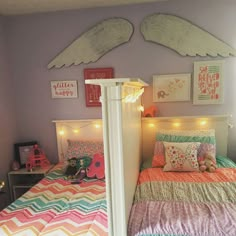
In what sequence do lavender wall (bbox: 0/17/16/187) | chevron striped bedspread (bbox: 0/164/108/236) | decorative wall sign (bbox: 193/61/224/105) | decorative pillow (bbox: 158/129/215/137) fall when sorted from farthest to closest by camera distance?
lavender wall (bbox: 0/17/16/187) → decorative wall sign (bbox: 193/61/224/105) → decorative pillow (bbox: 158/129/215/137) → chevron striped bedspread (bbox: 0/164/108/236)

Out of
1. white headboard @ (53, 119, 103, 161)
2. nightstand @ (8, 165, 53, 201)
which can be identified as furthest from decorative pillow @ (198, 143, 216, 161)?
nightstand @ (8, 165, 53, 201)

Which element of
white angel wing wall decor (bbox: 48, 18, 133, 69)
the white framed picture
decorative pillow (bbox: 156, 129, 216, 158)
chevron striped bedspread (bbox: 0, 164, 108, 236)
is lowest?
chevron striped bedspread (bbox: 0, 164, 108, 236)

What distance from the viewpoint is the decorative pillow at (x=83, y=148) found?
2.52m

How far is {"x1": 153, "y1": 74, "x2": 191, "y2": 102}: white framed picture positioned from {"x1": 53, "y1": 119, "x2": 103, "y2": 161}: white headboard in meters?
0.80

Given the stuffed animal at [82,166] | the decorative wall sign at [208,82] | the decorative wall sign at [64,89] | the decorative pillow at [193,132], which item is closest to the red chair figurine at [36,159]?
the stuffed animal at [82,166]

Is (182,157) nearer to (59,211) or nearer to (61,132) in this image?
(59,211)

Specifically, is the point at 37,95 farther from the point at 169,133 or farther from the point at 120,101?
the point at 120,101

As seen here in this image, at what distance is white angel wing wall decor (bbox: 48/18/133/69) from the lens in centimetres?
256

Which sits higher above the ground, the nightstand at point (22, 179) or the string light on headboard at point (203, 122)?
the string light on headboard at point (203, 122)

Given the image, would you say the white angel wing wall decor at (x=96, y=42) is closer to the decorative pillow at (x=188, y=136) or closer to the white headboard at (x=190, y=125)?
the white headboard at (x=190, y=125)

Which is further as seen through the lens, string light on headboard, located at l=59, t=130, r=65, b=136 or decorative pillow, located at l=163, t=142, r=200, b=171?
string light on headboard, located at l=59, t=130, r=65, b=136

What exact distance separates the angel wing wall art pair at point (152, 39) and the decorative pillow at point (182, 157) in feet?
3.50

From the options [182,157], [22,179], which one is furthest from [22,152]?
[182,157]

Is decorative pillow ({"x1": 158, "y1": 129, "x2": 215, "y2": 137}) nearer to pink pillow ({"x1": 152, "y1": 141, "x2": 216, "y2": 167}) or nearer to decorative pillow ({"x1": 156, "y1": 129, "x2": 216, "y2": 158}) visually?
decorative pillow ({"x1": 156, "y1": 129, "x2": 216, "y2": 158})
